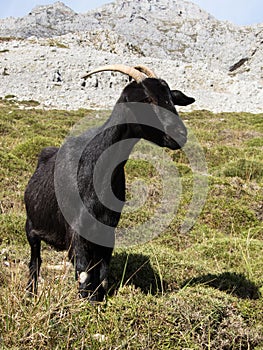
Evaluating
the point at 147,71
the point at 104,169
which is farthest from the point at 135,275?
the point at 147,71

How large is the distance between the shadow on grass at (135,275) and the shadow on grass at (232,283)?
1.27 ft

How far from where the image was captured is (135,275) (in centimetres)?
572

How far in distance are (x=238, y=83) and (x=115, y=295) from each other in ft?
121

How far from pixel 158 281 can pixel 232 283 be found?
892 millimetres

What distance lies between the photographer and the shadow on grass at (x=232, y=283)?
5.34 m

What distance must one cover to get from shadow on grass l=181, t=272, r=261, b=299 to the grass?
13 mm

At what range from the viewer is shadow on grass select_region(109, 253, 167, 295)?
17.4 ft

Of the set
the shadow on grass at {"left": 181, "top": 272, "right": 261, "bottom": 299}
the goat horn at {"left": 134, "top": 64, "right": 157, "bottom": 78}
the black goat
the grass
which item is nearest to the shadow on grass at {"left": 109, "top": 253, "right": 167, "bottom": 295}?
the grass

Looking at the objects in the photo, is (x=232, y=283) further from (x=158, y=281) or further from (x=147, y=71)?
(x=147, y=71)

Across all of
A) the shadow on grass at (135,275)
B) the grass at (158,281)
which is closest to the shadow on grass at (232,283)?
the grass at (158,281)

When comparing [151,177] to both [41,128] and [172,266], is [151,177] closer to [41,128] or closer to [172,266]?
[172,266]

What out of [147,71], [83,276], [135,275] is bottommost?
A: [135,275]

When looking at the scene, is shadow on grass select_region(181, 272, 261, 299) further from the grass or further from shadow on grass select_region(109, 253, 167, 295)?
shadow on grass select_region(109, 253, 167, 295)

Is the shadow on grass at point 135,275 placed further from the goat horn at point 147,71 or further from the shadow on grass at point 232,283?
the goat horn at point 147,71
